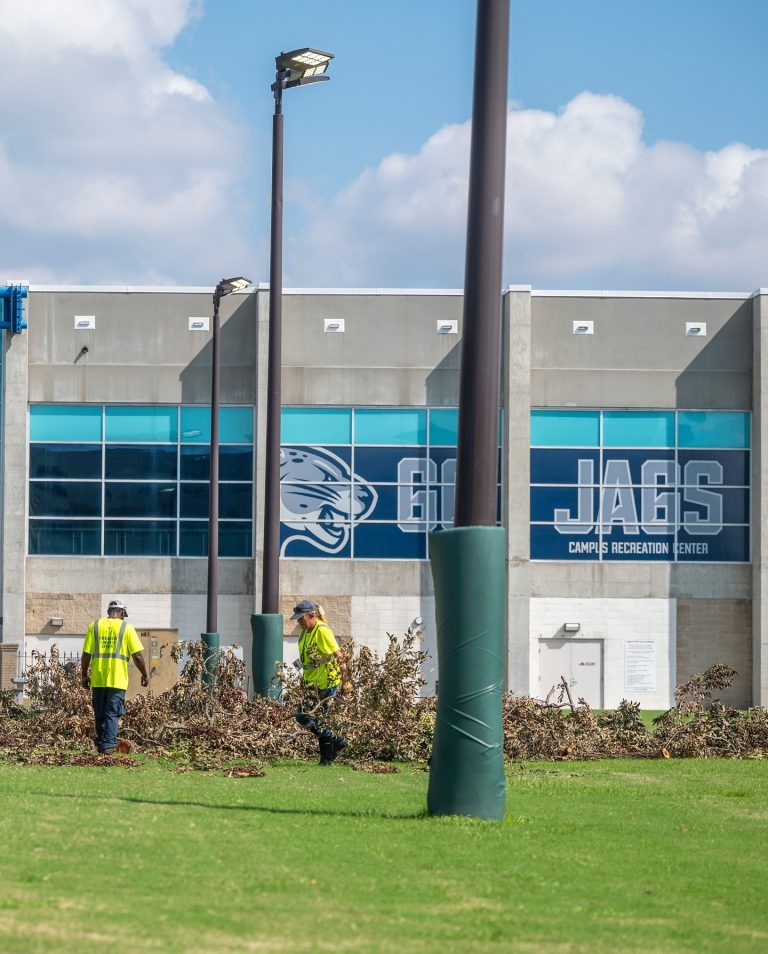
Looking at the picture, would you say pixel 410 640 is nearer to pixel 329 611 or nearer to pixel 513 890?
pixel 513 890

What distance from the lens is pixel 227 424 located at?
40.6 meters

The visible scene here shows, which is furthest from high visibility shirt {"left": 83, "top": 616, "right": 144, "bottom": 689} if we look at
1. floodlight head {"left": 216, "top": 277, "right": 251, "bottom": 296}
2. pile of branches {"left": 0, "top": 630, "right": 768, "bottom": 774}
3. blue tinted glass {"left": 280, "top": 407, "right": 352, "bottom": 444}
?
blue tinted glass {"left": 280, "top": 407, "right": 352, "bottom": 444}

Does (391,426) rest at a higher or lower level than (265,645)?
higher

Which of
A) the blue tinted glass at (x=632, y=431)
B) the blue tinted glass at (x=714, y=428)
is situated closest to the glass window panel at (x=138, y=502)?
the blue tinted glass at (x=632, y=431)

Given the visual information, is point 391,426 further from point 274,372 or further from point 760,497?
point 274,372

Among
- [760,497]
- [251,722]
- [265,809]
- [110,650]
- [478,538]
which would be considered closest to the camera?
[478,538]

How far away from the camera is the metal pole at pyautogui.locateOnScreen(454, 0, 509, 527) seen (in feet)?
33.8

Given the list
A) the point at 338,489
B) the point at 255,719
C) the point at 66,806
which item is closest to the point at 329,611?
the point at 338,489

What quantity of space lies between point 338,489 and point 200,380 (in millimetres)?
5026

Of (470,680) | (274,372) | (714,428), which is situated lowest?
(470,680)

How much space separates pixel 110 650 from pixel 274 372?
822 centimetres

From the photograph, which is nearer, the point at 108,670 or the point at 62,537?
the point at 108,670

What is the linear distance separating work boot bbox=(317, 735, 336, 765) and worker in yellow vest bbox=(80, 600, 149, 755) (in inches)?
77.3

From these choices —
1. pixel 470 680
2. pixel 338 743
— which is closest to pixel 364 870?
pixel 470 680
